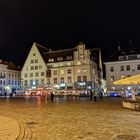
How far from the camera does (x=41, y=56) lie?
8975 cm

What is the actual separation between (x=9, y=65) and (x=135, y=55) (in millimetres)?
59231

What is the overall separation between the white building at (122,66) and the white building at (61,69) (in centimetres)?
1132

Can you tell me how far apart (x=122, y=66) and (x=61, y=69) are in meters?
→ 25.5

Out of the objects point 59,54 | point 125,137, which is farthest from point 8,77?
point 125,137

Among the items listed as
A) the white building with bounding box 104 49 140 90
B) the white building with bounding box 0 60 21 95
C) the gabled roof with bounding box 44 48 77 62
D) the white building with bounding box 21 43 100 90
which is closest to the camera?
the white building with bounding box 104 49 140 90

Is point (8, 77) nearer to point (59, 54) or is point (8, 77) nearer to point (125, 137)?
point (59, 54)

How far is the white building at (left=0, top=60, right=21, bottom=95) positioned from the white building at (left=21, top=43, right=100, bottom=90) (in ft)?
29.5

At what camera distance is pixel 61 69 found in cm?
8625

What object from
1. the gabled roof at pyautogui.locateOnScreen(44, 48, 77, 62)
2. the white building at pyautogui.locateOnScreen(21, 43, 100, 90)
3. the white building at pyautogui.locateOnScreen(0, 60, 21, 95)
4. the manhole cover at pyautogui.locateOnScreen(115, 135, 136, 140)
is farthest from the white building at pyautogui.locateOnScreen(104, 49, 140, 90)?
the manhole cover at pyautogui.locateOnScreen(115, 135, 136, 140)

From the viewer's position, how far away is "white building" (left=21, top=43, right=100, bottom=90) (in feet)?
268

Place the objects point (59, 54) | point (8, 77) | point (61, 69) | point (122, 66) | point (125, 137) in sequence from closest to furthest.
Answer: point (125, 137), point (122, 66), point (61, 69), point (59, 54), point (8, 77)

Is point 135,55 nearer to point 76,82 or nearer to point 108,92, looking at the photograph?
point 108,92

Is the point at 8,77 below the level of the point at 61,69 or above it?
below

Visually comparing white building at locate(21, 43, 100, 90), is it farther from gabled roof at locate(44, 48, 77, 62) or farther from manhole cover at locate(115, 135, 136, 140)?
manhole cover at locate(115, 135, 136, 140)
